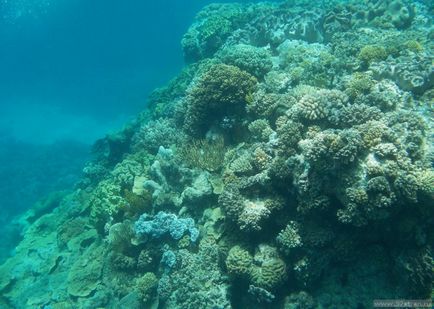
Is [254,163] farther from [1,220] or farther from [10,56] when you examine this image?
[10,56]

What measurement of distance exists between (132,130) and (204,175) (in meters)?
9.36

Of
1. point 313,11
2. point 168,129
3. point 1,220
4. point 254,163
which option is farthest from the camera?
point 1,220

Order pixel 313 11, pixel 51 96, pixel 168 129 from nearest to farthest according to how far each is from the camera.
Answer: pixel 168 129 < pixel 313 11 < pixel 51 96

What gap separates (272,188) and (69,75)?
261 ft

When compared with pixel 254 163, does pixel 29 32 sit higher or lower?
higher

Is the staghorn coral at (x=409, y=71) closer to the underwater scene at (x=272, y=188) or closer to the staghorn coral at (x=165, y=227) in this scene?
the underwater scene at (x=272, y=188)

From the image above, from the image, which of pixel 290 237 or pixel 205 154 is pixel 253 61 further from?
pixel 290 237

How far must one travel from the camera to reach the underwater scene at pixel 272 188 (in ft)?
18.0

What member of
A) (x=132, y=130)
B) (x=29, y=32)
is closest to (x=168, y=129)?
(x=132, y=130)

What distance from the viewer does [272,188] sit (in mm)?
6609

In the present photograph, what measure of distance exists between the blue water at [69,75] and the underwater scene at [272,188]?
17.4 meters

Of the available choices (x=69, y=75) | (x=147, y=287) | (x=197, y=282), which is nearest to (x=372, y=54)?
(x=197, y=282)

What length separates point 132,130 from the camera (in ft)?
55.1

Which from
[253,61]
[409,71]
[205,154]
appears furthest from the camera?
[253,61]
